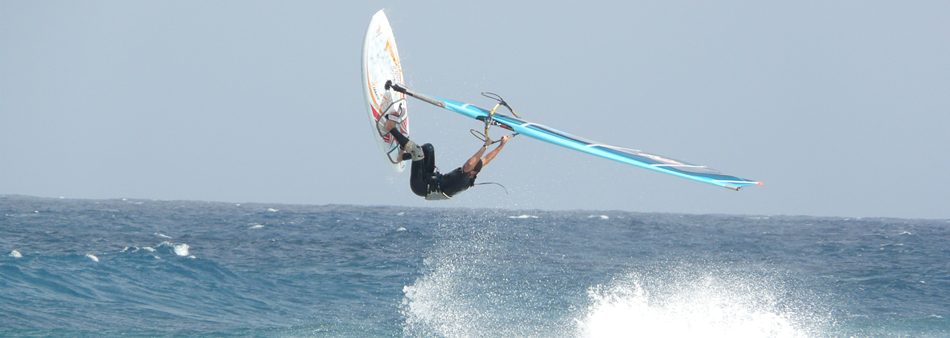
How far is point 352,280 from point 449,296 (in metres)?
2.77

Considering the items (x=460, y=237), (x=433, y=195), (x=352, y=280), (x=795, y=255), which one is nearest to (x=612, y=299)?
(x=352, y=280)

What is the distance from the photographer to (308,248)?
98.2 feet

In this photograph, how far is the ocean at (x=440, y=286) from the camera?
18328 millimetres

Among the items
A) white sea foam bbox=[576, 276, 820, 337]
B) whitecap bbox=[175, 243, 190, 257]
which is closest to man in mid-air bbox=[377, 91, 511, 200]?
white sea foam bbox=[576, 276, 820, 337]

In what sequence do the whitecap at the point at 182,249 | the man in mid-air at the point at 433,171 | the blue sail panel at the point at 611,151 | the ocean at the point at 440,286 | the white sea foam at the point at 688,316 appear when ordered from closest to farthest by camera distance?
1. the blue sail panel at the point at 611,151
2. the man in mid-air at the point at 433,171
3. the white sea foam at the point at 688,316
4. the ocean at the point at 440,286
5. the whitecap at the point at 182,249

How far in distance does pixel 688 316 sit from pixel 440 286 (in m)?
7.63

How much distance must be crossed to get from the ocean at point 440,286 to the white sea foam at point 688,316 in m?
0.04

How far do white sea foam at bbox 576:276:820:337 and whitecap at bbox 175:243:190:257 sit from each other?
1082 cm

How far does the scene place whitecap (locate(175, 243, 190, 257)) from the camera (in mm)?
26214

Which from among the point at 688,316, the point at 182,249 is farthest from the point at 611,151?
the point at 182,249

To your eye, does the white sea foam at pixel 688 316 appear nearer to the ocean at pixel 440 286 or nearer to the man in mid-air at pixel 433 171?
the ocean at pixel 440 286

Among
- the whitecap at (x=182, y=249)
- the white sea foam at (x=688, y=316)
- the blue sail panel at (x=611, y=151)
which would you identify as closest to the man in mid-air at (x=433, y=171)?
the blue sail panel at (x=611, y=151)

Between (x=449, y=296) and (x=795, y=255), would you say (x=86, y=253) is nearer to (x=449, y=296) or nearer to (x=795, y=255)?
(x=449, y=296)

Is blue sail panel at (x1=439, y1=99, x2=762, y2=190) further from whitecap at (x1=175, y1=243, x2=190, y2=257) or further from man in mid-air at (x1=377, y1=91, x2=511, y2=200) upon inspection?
whitecap at (x1=175, y1=243, x2=190, y2=257)
